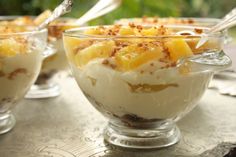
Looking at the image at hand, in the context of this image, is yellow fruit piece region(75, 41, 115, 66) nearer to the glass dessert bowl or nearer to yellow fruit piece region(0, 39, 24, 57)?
the glass dessert bowl

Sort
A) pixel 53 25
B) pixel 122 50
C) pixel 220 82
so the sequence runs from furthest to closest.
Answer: pixel 220 82 < pixel 53 25 < pixel 122 50

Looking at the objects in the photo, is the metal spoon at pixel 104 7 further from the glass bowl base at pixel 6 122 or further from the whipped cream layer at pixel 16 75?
the glass bowl base at pixel 6 122

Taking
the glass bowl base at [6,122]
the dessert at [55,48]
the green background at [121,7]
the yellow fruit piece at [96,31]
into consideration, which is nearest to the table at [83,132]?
the glass bowl base at [6,122]

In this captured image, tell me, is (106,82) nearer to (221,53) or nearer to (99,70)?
(99,70)

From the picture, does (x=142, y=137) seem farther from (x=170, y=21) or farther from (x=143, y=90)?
(x=170, y=21)

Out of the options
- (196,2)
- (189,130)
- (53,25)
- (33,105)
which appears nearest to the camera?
(189,130)

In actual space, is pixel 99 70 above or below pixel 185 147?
above

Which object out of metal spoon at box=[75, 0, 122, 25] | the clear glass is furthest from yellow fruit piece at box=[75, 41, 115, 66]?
the clear glass

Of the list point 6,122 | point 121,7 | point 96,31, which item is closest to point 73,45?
point 96,31

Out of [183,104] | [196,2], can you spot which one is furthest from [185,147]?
[196,2]
